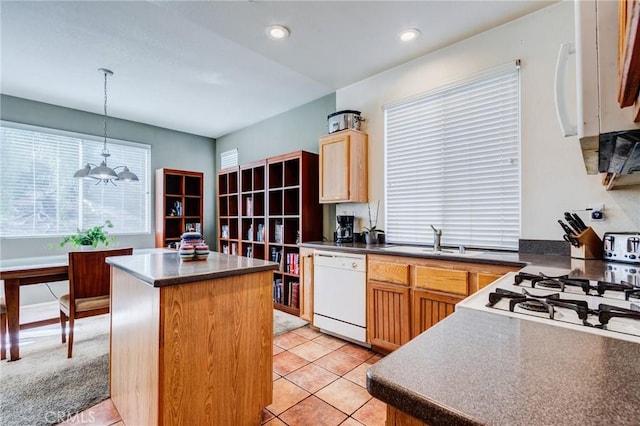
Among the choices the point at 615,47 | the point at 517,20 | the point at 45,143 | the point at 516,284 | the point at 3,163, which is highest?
the point at 517,20

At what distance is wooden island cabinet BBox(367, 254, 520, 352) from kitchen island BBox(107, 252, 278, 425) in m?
1.13

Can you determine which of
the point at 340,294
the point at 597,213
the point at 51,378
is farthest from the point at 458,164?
the point at 51,378

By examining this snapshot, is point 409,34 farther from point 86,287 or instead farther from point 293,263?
point 86,287

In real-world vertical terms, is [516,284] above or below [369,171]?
below

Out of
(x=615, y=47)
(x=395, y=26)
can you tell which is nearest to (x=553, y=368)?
(x=615, y=47)

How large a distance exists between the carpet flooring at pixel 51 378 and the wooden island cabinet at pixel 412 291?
119cm

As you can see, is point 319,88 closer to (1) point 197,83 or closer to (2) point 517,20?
(1) point 197,83

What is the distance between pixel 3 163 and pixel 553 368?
5.57 meters

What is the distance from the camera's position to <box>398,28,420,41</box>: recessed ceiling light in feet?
8.18

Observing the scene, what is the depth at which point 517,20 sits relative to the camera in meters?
2.36

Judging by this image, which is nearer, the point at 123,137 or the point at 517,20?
the point at 517,20

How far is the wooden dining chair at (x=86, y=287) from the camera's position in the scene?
2418 millimetres

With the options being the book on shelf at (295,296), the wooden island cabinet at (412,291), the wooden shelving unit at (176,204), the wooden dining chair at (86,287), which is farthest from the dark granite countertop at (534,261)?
the wooden shelving unit at (176,204)

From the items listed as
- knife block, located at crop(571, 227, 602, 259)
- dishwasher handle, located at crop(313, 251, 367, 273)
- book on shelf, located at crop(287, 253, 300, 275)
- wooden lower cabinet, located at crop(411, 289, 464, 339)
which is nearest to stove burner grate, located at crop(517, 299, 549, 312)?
wooden lower cabinet, located at crop(411, 289, 464, 339)
